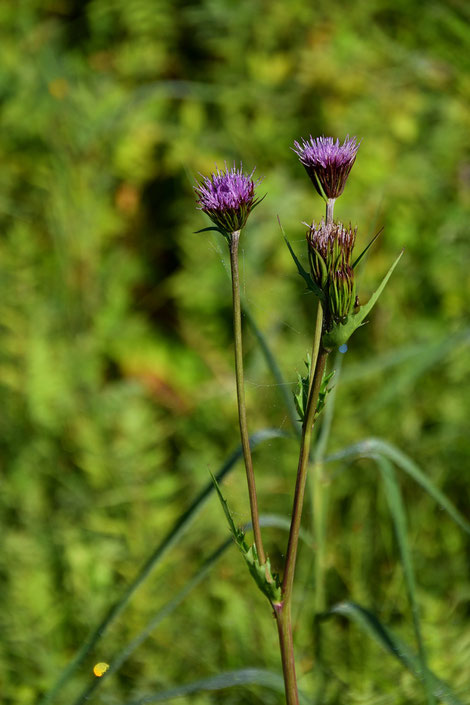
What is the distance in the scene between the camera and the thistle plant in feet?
1.64

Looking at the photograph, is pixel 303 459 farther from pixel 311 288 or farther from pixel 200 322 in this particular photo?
pixel 200 322

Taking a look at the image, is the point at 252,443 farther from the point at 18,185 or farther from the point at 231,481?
the point at 18,185

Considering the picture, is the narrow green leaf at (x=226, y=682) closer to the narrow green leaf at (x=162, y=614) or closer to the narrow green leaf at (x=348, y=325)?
the narrow green leaf at (x=162, y=614)

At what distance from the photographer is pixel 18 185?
1.85 metres

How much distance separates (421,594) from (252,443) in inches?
21.7

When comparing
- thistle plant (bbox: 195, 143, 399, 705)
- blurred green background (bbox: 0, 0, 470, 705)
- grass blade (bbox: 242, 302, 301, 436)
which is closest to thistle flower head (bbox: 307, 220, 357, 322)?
thistle plant (bbox: 195, 143, 399, 705)

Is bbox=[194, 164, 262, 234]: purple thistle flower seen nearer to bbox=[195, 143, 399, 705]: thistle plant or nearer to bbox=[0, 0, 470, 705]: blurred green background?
bbox=[195, 143, 399, 705]: thistle plant

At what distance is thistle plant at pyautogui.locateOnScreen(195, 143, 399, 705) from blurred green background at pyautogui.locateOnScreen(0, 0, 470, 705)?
18.2 inches

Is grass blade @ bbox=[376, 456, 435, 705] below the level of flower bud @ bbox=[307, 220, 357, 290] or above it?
below

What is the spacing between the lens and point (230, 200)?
52cm

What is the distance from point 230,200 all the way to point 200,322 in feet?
4.28

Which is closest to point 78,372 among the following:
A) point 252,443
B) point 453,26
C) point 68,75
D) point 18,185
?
point 18,185

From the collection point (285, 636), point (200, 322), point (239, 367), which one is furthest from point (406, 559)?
point (200, 322)

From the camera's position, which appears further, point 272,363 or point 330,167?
point 272,363
